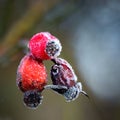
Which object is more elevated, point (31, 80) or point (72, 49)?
point (72, 49)

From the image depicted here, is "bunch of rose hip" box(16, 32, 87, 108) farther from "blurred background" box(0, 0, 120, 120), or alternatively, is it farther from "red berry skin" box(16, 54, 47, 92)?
"blurred background" box(0, 0, 120, 120)

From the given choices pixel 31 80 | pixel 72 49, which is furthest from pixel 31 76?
pixel 72 49

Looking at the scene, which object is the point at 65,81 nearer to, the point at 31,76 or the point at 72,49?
the point at 31,76

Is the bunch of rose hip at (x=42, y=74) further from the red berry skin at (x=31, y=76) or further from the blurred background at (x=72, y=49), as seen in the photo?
the blurred background at (x=72, y=49)

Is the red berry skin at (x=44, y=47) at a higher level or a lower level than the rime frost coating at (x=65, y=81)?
higher

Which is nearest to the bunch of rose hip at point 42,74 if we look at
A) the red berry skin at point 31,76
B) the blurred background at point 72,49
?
the red berry skin at point 31,76

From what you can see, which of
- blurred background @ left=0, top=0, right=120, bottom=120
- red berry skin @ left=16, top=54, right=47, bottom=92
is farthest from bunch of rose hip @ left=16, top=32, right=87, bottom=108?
blurred background @ left=0, top=0, right=120, bottom=120

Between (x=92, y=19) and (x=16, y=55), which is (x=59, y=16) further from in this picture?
(x=92, y=19)
